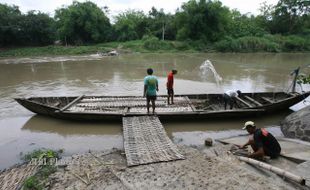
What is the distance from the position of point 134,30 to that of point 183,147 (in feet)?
131

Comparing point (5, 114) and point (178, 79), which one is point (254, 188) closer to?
point (5, 114)

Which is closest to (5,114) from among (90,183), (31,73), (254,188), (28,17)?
(90,183)

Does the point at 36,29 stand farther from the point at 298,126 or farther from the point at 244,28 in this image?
the point at 298,126

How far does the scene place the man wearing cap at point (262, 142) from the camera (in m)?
4.85

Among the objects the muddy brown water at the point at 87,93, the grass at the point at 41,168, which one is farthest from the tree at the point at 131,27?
the grass at the point at 41,168

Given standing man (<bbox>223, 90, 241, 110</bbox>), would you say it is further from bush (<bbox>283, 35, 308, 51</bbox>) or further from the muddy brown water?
bush (<bbox>283, 35, 308, 51</bbox>)

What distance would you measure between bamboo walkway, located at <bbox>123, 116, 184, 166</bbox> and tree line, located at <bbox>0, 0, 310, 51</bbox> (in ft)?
101

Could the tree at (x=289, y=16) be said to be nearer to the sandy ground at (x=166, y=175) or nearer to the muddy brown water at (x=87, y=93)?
the muddy brown water at (x=87, y=93)

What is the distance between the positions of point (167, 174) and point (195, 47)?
33916mm

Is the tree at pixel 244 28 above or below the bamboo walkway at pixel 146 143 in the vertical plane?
above

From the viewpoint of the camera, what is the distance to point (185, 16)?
3925 cm

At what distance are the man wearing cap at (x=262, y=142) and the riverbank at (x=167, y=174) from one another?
0.34 m

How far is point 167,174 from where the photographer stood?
4.69 m

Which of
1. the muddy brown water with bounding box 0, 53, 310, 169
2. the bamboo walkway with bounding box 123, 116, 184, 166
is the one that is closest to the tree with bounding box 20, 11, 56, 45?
the muddy brown water with bounding box 0, 53, 310, 169
